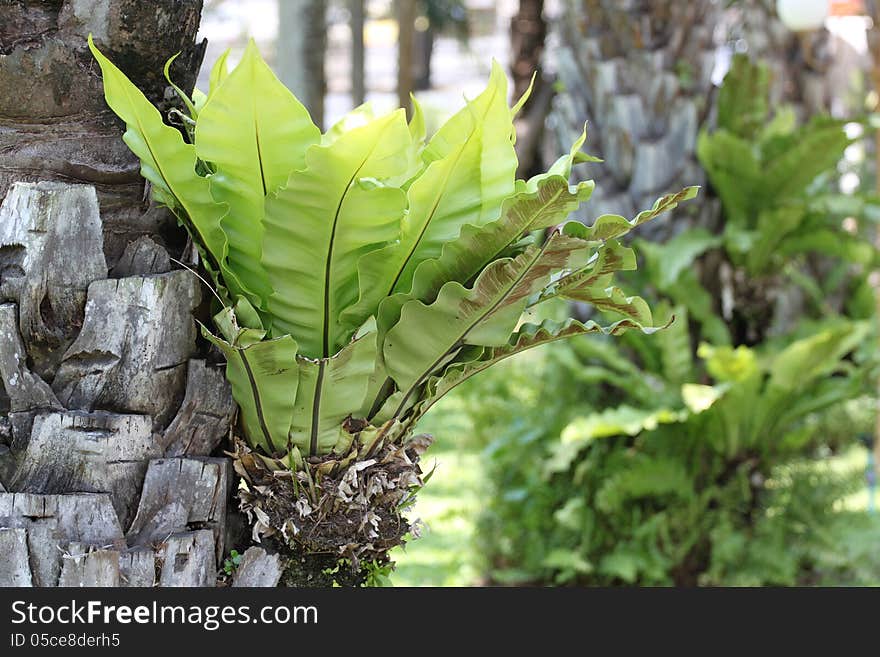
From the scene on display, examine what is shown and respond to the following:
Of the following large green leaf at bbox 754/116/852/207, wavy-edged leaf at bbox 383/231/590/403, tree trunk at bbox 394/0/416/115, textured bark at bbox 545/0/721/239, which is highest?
tree trunk at bbox 394/0/416/115

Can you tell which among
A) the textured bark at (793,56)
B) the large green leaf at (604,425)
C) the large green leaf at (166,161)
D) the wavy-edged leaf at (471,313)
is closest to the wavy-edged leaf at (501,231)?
the wavy-edged leaf at (471,313)

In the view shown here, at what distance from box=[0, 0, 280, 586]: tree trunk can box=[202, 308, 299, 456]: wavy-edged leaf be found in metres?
0.06

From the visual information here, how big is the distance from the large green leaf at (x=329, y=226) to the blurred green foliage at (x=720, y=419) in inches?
102

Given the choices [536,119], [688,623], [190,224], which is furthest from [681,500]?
[536,119]

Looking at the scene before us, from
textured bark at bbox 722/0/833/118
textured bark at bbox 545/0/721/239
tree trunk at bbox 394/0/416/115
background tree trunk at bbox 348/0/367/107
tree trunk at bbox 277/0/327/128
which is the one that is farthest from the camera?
background tree trunk at bbox 348/0/367/107

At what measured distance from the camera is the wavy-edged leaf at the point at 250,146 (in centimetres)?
127

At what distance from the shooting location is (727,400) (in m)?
3.96

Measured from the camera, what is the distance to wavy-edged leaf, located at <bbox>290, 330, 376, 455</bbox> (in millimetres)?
1406


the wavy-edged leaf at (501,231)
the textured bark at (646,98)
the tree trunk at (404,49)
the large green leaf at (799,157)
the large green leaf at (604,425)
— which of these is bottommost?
the wavy-edged leaf at (501,231)

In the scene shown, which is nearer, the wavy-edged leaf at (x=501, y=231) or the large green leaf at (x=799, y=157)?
the wavy-edged leaf at (x=501, y=231)

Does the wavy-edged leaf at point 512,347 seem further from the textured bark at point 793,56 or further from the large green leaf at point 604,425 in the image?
the textured bark at point 793,56

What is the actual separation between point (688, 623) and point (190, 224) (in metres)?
0.92

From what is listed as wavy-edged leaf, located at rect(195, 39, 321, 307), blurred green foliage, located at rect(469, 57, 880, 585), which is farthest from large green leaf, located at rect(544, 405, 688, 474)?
wavy-edged leaf, located at rect(195, 39, 321, 307)

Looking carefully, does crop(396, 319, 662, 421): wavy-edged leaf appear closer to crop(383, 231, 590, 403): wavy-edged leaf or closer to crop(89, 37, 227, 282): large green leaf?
crop(383, 231, 590, 403): wavy-edged leaf
